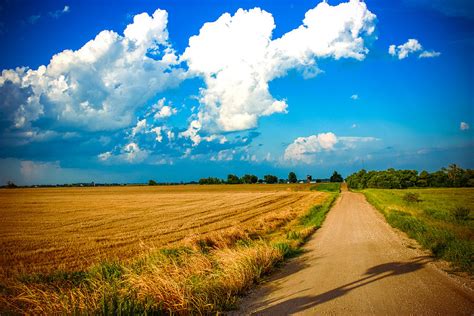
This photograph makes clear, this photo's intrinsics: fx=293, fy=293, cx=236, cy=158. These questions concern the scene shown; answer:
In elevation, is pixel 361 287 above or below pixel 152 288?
below

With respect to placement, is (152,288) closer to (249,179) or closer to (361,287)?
(361,287)

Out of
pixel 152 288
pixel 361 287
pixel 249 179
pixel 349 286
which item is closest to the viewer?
pixel 152 288

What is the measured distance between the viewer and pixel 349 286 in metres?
8.01

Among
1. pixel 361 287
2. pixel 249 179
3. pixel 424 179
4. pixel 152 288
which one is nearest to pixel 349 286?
pixel 361 287

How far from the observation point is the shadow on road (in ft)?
21.9

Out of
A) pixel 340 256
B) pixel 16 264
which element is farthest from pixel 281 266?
pixel 16 264

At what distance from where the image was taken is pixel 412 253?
1181 centimetres

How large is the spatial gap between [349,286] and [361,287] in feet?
0.99

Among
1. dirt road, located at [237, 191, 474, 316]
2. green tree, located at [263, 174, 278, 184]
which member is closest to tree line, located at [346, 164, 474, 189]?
green tree, located at [263, 174, 278, 184]

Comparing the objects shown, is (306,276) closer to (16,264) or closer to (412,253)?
(412,253)

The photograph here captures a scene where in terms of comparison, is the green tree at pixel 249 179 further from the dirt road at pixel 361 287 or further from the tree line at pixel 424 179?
the dirt road at pixel 361 287

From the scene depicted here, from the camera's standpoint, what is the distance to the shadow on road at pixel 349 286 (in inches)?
263

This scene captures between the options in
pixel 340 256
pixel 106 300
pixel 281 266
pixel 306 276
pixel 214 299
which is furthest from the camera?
pixel 340 256

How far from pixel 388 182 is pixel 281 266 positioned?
98.1 m
